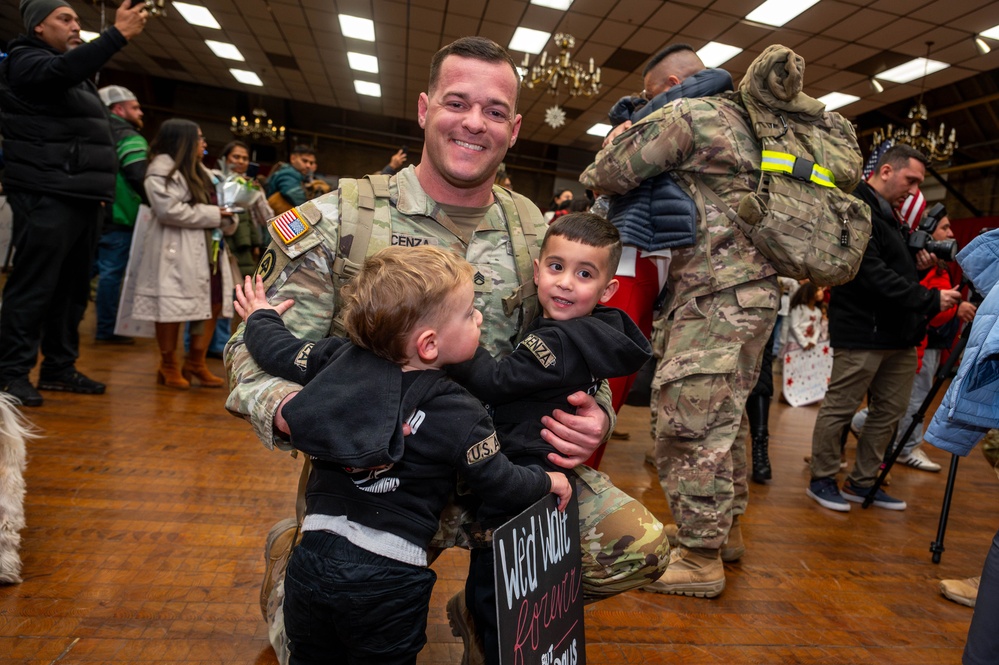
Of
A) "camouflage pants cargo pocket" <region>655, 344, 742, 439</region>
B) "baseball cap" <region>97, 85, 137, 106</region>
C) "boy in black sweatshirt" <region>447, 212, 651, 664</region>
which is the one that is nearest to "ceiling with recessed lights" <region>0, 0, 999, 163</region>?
"baseball cap" <region>97, 85, 137, 106</region>

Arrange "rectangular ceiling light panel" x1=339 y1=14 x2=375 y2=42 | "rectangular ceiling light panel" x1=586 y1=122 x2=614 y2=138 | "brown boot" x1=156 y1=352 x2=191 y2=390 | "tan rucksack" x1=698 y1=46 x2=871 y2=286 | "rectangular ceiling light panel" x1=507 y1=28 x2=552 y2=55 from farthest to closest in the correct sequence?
1. "rectangular ceiling light panel" x1=586 y1=122 x2=614 y2=138
2. "rectangular ceiling light panel" x1=339 y1=14 x2=375 y2=42
3. "rectangular ceiling light panel" x1=507 y1=28 x2=552 y2=55
4. "brown boot" x1=156 y1=352 x2=191 y2=390
5. "tan rucksack" x1=698 y1=46 x2=871 y2=286

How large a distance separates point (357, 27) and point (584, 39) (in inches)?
128

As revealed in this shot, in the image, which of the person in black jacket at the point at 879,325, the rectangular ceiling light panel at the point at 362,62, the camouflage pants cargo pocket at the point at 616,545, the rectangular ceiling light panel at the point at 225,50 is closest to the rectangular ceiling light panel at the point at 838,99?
the rectangular ceiling light panel at the point at 362,62

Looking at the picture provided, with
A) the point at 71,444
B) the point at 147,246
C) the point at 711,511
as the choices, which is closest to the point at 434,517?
the point at 711,511

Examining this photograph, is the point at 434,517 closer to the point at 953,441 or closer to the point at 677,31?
the point at 953,441

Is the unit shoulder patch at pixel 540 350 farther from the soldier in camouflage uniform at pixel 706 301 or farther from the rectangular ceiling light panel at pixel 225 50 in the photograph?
the rectangular ceiling light panel at pixel 225 50

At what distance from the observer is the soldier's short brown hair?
3.83ft

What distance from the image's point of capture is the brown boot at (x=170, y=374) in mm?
4246

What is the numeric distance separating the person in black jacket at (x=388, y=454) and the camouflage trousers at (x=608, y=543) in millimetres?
255

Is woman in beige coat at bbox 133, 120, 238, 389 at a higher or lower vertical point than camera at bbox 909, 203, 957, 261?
lower

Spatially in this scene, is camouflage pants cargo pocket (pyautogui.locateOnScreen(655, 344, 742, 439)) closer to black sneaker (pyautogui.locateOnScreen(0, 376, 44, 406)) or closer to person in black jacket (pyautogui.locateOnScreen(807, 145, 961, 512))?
person in black jacket (pyautogui.locateOnScreen(807, 145, 961, 512))

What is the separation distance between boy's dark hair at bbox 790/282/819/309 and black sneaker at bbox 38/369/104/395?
5.65 metres

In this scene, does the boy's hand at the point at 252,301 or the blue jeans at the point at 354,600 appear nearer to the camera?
the blue jeans at the point at 354,600

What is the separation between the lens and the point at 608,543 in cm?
153
